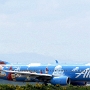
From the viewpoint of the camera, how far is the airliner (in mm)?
44619

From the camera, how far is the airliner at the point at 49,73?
4462cm

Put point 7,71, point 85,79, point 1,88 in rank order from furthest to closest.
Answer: point 7,71, point 85,79, point 1,88

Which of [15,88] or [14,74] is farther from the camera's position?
[14,74]

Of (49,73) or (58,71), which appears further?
(49,73)

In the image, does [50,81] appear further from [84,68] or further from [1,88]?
[1,88]

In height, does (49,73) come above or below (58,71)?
below

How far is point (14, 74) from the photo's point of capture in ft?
161

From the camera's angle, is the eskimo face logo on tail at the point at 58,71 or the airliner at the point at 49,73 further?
the eskimo face logo on tail at the point at 58,71

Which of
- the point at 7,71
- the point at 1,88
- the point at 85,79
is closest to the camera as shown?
the point at 1,88

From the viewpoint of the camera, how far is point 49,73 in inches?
1860

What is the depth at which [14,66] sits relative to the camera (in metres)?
50.1

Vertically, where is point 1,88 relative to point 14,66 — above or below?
below

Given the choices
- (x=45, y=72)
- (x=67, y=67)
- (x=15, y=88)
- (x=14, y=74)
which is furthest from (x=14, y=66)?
(x=15, y=88)

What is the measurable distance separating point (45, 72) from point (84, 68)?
5.74 metres
